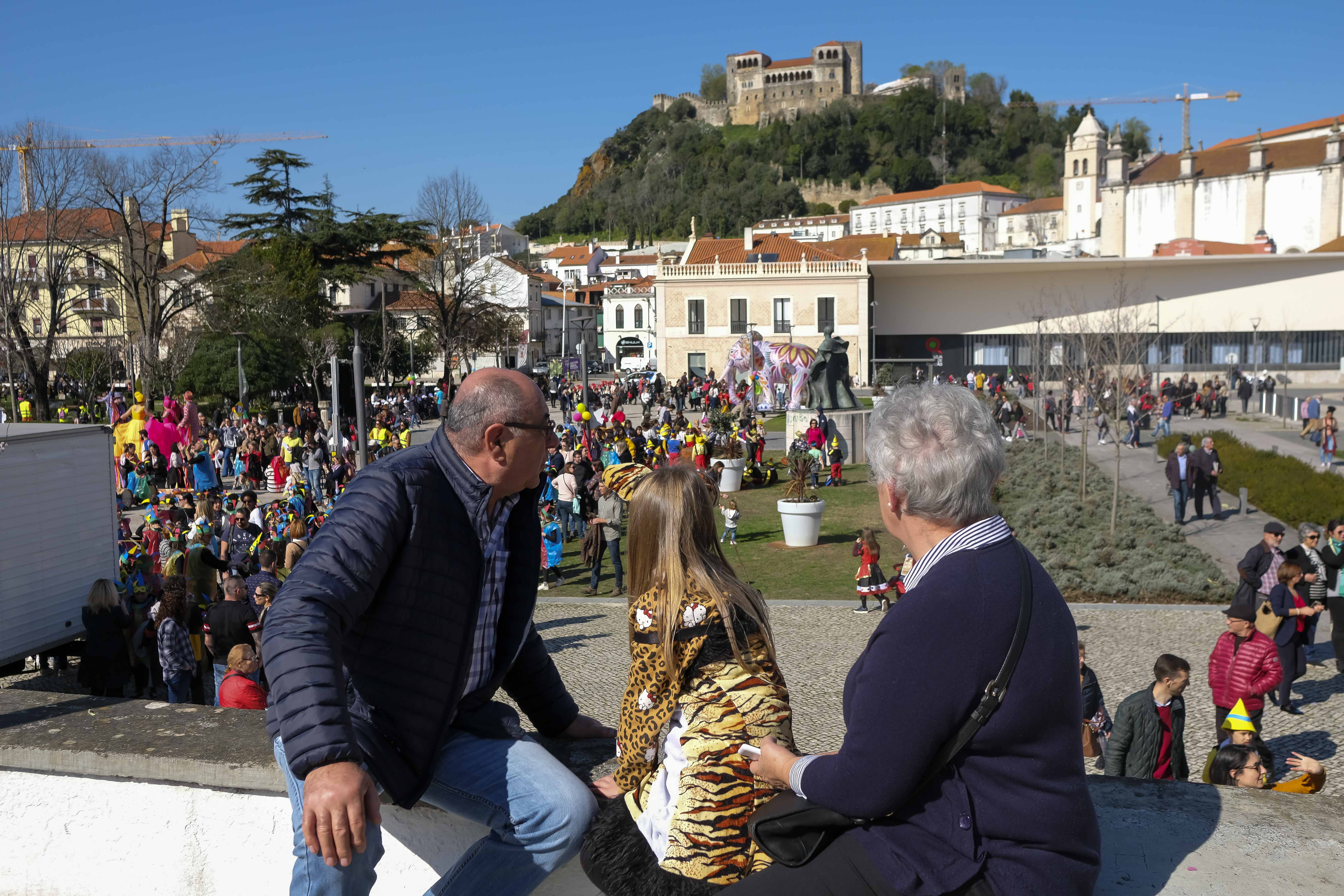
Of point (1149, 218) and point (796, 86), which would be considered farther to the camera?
point (796, 86)

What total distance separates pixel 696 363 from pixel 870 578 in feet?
134

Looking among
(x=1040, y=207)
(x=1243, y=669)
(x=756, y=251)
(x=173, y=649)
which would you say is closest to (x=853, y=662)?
(x=1243, y=669)

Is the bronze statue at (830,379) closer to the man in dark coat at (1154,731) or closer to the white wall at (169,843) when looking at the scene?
the man in dark coat at (1154,731)

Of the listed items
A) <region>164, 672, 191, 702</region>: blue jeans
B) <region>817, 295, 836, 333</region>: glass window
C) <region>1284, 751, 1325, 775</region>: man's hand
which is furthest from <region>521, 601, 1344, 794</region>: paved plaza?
<region>817, 295, 836, 333</region>: glass window

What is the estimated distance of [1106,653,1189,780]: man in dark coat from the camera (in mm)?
5289

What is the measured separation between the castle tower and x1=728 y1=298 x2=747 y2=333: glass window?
1826 inches

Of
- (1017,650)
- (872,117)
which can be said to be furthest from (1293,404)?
(872,117)

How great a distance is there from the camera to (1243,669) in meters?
6.84

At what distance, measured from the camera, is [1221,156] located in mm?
69125

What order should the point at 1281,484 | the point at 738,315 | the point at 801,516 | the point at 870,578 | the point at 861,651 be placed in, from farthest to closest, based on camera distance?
the point at 738,315 < the point at 1281,484 < the point at 801,516 < the point at 870,578 < the point at 861,651

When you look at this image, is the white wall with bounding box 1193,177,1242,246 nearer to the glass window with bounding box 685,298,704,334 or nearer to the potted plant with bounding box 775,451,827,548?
the glass window with bounding box 685,298,704,334

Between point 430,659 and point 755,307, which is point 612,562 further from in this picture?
point 755,307

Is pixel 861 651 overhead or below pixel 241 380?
below

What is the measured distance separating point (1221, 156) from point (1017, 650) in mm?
79914
